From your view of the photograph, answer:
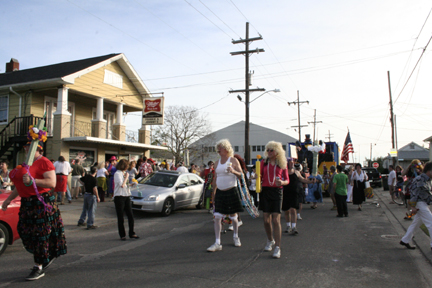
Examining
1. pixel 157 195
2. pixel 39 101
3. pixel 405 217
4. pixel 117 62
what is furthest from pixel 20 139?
pixel 405 217

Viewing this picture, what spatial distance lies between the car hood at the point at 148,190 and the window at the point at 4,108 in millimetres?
11698

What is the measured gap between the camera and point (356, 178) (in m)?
12.7

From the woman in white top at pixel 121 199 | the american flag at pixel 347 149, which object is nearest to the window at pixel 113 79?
the woman in white top at pixel 121 199

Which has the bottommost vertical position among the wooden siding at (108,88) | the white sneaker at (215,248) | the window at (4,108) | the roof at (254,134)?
the white sneaker at (215,248)

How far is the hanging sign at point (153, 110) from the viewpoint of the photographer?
20.5 m

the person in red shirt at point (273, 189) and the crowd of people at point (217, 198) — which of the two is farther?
the person in red shirt at point (273, 189)

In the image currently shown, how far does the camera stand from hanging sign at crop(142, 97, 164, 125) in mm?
20547

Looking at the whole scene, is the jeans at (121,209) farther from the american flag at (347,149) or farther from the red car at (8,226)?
the american flag at (347,149)

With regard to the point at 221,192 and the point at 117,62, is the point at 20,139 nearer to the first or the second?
the point at 117,62

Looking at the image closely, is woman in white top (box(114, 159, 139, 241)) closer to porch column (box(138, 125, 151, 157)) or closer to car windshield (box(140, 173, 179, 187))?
car windshield (box(140, 173, 179, 187))

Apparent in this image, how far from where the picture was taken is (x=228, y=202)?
636 cm

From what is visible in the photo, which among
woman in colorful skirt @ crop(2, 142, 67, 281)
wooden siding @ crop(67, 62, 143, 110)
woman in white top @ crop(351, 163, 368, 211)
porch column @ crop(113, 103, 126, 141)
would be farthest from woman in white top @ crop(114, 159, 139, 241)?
porch column @ crop(113, 103, 126, 141)

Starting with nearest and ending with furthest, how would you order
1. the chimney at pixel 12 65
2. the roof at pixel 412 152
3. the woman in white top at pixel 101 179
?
the woman in white top at pixel 101 179, the chimney at pixel 12 65, the roof at pixel 412 152

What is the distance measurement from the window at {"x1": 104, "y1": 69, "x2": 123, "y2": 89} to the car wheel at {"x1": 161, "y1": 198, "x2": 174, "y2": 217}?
36.3ft
